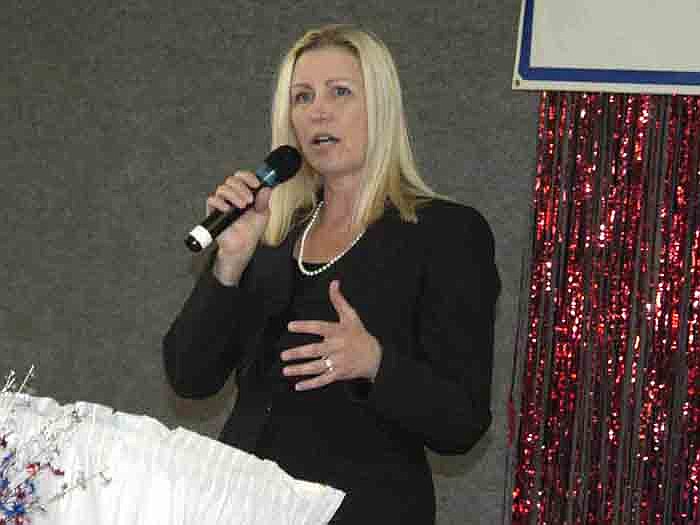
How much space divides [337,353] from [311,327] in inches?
2.0

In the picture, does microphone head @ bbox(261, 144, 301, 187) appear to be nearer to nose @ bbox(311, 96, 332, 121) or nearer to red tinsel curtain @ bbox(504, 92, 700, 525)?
nose @ bbox(311, 96, 332, 121)

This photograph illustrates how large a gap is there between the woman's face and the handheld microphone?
0.17 feet

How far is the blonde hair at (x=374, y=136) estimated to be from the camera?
73.6 inches

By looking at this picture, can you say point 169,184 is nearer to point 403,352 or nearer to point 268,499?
point 403,352

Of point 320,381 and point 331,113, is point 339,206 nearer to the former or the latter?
point 331,113

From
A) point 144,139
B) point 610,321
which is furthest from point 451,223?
point 144,139

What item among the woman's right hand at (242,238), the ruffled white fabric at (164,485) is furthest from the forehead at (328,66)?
the ruffled white fabric at (164,485)

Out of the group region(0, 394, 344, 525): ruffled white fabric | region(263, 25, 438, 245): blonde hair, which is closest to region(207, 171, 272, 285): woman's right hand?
region(263, 25, 438, 245): blonde hair

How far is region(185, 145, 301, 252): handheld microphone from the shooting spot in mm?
1600

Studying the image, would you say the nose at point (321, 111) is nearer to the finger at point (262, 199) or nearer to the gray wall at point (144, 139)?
the finger at point (262, 199)

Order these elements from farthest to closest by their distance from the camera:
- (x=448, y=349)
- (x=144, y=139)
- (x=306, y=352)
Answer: (x=144, y=139), (x=448, y=349), (x=306, y=352)

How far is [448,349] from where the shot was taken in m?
1.68

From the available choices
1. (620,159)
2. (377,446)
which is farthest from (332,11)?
(377,446)

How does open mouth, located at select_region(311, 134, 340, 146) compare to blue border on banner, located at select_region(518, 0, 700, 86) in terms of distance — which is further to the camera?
blue border on banner, located at select_region(518, 0, 700, 86)
